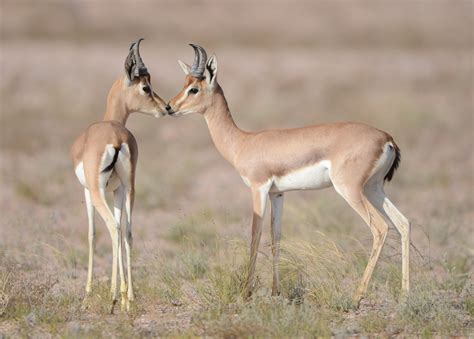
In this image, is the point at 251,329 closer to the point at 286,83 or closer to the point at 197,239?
the point at 197,239

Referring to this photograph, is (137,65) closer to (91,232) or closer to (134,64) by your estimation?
(134,64)

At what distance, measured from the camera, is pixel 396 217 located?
8367mm

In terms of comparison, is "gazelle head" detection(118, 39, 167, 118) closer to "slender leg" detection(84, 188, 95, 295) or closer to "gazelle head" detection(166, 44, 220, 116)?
"gazelle head" detection(166, 44, 220, 116)

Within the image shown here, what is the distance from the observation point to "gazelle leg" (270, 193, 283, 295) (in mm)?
8398

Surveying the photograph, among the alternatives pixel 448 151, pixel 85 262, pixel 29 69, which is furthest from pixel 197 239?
pixel 29 69

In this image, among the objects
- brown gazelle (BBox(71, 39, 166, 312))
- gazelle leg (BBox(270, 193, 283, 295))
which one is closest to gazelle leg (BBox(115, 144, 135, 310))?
brown gazelle (BBox(71, 39, 166, 312))

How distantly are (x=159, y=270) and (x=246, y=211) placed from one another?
4460mm

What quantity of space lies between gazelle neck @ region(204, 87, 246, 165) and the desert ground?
2.52ft

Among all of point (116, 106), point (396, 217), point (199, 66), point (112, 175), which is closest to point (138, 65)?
point (116, 106)

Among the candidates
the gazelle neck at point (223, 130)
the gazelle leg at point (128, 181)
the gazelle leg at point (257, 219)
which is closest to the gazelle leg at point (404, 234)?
the gazelle leg at point (257, 219)

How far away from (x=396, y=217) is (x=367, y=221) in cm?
45

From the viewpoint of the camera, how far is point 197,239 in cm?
1063

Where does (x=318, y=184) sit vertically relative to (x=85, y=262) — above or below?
above

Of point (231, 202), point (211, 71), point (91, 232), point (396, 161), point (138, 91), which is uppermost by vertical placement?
point (211, 71)
